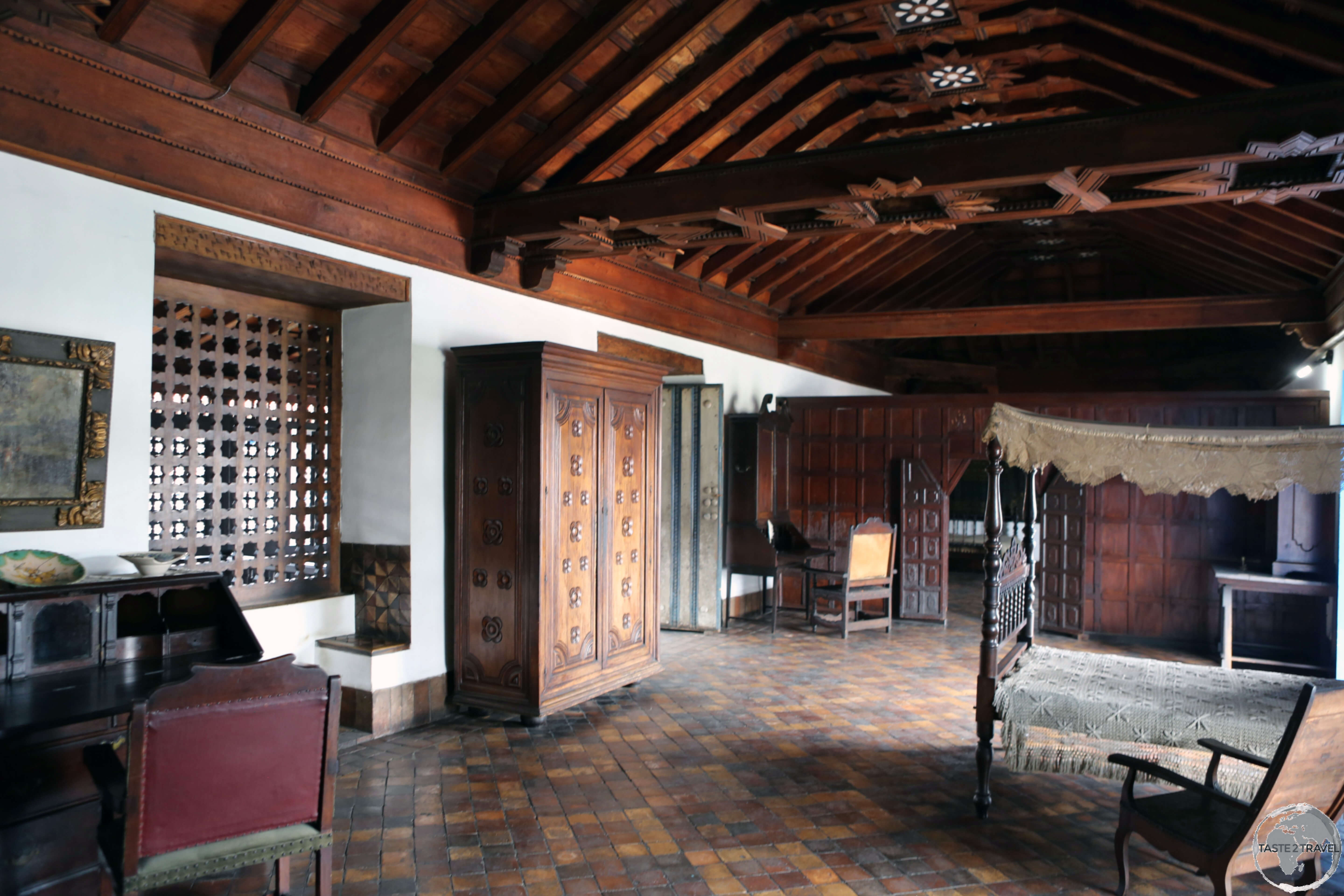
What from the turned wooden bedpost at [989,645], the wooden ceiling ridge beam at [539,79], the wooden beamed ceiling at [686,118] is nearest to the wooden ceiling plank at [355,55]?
the wooden beamed ceiling at [686,118]

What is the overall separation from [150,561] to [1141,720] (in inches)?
183

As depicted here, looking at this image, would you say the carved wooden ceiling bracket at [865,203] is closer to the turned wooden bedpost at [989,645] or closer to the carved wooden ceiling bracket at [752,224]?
the carved wooden ceiling bracket at [752,224]

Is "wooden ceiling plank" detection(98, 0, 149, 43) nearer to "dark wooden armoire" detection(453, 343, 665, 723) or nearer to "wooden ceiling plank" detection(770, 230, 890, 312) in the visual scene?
"dark wooden armoire" detection(453, 343, 665, 723)

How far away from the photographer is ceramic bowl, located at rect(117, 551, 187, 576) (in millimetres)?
3594

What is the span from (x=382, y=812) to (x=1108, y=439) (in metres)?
4.49

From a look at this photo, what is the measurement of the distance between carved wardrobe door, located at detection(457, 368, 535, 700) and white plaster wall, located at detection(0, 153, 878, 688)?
0.19 meters

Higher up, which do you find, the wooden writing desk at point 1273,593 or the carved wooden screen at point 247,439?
the carved wooden screen at point 247,439

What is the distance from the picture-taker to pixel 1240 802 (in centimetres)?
312

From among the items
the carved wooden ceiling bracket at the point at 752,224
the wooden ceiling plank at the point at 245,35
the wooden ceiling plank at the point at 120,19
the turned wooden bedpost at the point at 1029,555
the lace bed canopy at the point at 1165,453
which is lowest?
the turned wooden bedpost at the point at 1029,555

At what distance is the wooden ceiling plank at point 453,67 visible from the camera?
4395mm

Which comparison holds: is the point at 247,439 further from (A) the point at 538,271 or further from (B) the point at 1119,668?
(B) the point at 1119,668

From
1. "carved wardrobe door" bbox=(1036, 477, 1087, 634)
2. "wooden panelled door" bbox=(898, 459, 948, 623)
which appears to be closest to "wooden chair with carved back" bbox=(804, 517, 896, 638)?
"wooden panelled door" bbox=(898, 459, 948, 623)

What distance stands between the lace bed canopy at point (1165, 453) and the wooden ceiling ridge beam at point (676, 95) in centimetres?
277

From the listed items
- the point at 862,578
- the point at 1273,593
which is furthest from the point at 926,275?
the point at 1273,593
